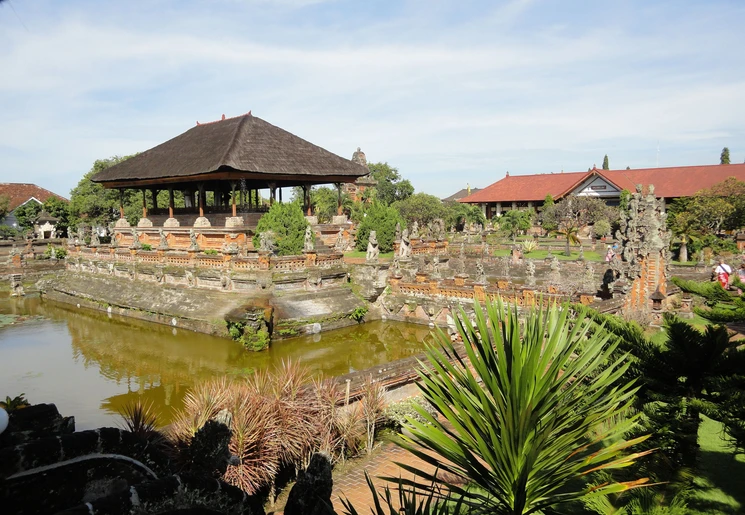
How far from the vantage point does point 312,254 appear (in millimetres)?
18359

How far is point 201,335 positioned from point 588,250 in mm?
21063

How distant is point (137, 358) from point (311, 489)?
1302cm

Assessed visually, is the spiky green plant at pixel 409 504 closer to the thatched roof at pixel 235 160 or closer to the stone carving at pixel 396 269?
the stone carving at pixel 396 269

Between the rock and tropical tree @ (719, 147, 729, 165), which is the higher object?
tropical tree @ (719, 147, 729, 165)

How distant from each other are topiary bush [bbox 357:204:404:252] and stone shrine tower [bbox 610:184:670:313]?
42.4 ft

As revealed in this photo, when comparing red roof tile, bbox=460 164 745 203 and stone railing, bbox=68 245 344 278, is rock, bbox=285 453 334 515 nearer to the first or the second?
stone railing, bbox=68 245 344 278

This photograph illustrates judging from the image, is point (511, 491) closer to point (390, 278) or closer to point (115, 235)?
point (390, 278)

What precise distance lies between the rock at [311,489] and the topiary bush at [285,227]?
17.6 m

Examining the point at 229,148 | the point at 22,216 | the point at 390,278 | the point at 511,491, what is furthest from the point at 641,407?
the point at 22,216

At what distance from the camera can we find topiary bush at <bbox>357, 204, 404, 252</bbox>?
2614 centimetres

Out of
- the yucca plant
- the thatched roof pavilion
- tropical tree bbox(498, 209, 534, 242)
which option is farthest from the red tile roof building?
the yucca plant

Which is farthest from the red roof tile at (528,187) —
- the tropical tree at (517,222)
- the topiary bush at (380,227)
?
the topiary bush at (380,227)

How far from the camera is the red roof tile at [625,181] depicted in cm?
3800

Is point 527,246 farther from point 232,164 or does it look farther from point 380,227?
point 232,164
